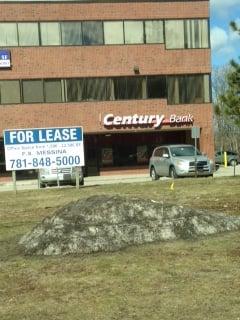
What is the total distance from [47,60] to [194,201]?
97.8ft

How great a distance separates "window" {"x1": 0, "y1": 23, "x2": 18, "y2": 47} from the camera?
40.0m

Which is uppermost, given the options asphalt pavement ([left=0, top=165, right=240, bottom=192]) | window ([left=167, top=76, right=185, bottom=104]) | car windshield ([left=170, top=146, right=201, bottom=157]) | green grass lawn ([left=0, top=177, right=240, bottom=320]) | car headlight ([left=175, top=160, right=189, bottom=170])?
window ([left=167, top=76, right=185, bottom=104])

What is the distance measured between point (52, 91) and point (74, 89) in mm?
1459

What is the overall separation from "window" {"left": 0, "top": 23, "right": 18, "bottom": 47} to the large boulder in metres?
33.5

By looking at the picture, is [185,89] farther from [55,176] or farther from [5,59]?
[55,176]

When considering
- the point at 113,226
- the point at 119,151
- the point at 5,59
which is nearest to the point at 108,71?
the point at 119,151

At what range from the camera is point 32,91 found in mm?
40406

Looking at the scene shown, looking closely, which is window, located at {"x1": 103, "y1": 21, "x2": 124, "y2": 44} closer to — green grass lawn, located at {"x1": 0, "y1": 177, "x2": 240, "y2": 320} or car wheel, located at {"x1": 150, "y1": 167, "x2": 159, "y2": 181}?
car wheel, located at {"x1": 150, "y1": 167, "x2": 159, "y2": 181}

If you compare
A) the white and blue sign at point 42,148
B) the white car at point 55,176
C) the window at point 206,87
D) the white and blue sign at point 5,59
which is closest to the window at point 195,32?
the window at point 206,87

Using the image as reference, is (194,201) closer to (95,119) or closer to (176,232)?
(176,232)

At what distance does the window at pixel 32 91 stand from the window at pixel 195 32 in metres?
10.5

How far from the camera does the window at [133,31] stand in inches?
1631

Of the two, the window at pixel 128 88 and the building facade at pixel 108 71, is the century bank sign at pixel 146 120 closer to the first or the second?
the building facade at pixel 108 71

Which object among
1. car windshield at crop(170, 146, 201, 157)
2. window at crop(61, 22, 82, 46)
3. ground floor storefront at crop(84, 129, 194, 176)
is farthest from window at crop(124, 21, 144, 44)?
car windshield at crop(170, 146, 201, 157)
